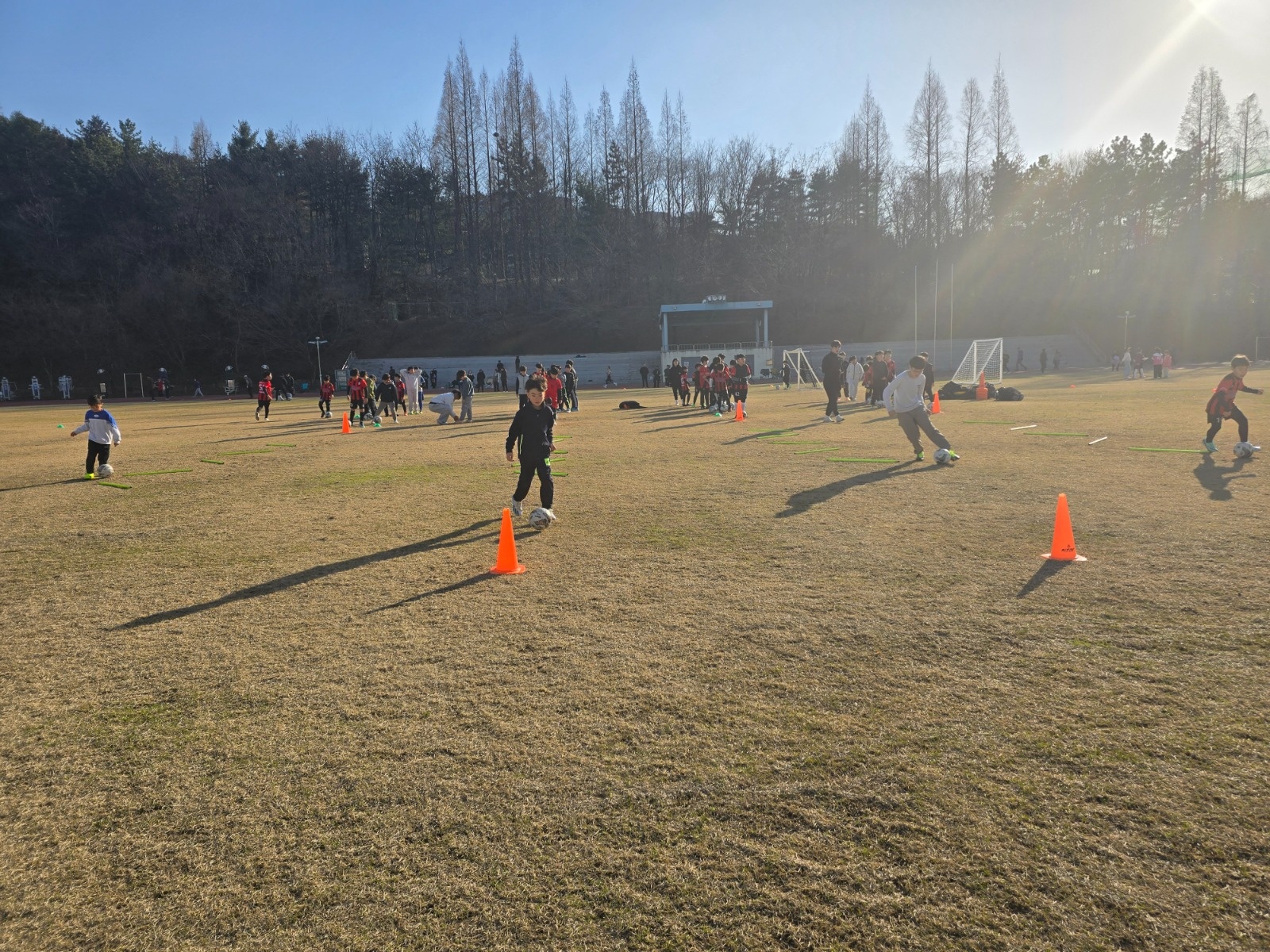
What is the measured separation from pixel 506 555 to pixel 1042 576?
4.53m

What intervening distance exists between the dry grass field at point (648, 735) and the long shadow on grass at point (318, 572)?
41 mm

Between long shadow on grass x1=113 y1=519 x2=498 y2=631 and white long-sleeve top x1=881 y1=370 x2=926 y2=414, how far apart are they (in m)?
6.98

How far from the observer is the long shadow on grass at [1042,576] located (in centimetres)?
586

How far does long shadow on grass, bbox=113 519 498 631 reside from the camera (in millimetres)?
5840

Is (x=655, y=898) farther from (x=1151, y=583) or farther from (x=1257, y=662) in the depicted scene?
(x=1151, y=583)

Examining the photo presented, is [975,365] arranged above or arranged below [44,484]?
above

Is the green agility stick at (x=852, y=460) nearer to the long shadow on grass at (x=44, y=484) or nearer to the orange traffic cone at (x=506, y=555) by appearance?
the orange traffic cone at (x=506, y=555)

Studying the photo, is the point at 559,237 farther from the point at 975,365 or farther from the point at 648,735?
the point at 648,735

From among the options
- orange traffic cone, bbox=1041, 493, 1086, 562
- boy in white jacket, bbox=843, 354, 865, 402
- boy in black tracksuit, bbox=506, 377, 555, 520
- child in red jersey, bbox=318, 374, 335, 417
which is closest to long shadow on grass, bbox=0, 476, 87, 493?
boy in black tracksuit, bbox=506, 377, 555, 520

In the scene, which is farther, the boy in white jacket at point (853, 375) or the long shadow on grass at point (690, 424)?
the boy in white jacket at point (853, 375)

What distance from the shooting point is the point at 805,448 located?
15.1 m

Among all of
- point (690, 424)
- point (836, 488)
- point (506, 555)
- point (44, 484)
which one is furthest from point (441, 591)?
point (690, 424)

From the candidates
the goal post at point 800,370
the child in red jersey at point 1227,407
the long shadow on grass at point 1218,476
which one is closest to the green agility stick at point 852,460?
the long shadow on grass at point 1218,476

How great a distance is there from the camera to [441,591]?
634cm
